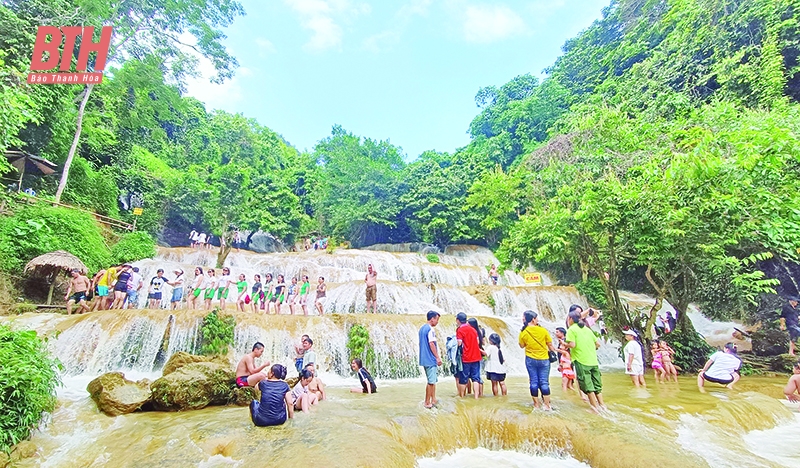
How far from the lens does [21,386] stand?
3.93m

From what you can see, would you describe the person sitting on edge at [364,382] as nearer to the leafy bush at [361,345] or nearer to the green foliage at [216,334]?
the leafy bush at [361,345]

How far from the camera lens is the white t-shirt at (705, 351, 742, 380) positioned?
7.32 metres

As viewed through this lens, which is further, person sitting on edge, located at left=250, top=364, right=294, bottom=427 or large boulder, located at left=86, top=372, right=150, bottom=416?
large boulder, located at left=86, top=372, right=150, bottom=416

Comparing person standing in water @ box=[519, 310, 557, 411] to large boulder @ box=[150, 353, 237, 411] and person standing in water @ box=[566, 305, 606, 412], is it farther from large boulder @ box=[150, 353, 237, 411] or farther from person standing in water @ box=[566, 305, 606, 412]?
large boulder @ box=[150, 353, 237, 411]

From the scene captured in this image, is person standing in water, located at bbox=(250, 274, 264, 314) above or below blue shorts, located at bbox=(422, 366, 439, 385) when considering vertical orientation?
above

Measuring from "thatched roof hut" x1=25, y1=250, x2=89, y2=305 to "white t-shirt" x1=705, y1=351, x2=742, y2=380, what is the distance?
16.1 meters

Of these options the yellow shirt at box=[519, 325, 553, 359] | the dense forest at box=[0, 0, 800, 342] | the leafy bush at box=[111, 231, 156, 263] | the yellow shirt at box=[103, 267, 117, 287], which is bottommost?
the yellow shirt at box=[519, 325, 553, 359]

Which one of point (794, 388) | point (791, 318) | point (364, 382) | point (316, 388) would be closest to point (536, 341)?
point (364, 382)

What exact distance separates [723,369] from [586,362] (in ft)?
14.0

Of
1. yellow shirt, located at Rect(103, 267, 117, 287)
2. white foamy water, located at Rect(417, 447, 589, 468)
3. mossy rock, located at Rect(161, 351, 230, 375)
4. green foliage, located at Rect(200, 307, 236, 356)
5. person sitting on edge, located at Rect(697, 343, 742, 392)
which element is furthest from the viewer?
yellow shirt, located at Rect(103, 267, 117, 287)

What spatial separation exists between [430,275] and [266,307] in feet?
28.2

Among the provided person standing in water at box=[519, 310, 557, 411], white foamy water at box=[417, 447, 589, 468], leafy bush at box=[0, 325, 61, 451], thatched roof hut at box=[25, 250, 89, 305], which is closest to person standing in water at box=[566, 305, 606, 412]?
person standing in water at box=[519, 310, 557, 411]

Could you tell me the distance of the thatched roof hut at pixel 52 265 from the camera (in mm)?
10570

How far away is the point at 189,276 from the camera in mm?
13883
